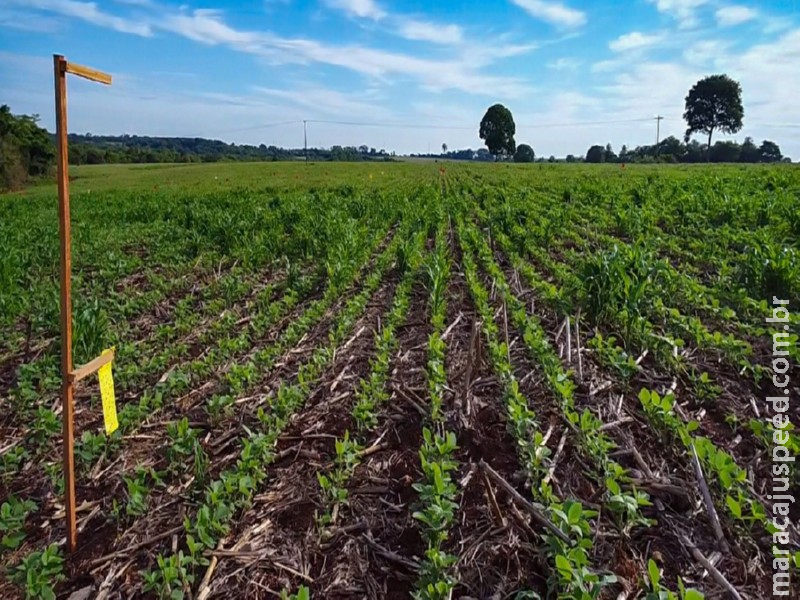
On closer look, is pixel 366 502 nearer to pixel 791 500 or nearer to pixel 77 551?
pixel 77 551

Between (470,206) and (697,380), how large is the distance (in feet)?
40.0

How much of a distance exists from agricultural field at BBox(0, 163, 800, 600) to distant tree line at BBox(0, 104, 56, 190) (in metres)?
38.3

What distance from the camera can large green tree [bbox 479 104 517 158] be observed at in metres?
87.5

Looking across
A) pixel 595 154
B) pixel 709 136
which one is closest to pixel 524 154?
pixel 595 154

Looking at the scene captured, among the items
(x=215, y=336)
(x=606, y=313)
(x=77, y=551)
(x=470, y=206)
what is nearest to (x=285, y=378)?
(x=215, y=336)

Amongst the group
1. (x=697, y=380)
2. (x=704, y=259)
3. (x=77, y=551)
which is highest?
(x=704, y=259)

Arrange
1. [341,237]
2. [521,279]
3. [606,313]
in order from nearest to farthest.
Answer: [606,313], [521,279], [341,237]

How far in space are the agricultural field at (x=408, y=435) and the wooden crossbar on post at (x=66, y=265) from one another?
300mm

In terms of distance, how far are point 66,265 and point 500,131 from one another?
92.0m

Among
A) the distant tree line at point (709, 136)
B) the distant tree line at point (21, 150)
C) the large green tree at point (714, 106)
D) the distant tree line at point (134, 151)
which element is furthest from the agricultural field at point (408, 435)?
the large green tree at point (714, 106)

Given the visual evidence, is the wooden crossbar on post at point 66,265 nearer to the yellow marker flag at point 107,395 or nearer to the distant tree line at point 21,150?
the yellow marker flag at point 107,395

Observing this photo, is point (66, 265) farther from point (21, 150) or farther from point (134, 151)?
point (134, 151)

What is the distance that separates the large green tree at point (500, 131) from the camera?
87.5 m

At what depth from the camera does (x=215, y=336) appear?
533cm
